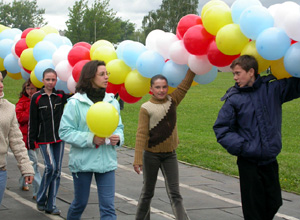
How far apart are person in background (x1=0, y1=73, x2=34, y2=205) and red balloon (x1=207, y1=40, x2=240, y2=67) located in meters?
2.04

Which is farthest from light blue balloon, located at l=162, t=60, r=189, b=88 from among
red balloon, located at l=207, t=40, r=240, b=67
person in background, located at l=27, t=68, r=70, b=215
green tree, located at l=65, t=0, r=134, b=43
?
green tree, located at l=65, t=0, r=134, b=43

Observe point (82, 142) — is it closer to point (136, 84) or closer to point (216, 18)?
point (136, 84)

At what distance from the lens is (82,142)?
481 centimetres

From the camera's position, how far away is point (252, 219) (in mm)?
Result: 4684

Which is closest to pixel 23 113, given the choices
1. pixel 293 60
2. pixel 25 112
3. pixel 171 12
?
pixel 25 112

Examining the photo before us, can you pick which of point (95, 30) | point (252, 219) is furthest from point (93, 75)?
point (95, 30)

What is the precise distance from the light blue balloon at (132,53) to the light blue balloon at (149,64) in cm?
16

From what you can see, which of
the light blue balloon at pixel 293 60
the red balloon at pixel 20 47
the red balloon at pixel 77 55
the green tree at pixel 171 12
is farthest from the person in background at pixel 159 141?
the green tree at pixel 171 12

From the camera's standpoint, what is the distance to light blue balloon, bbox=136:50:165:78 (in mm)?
5770

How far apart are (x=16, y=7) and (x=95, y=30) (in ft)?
139

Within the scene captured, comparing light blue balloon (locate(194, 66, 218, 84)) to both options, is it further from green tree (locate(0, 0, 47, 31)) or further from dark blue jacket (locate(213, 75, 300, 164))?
green tree (locate(0, 0, 47, 31))

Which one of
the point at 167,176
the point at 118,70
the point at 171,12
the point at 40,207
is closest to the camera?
the point at 167,176

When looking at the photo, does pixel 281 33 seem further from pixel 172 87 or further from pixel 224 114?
pixel 172 87

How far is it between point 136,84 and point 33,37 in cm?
258
